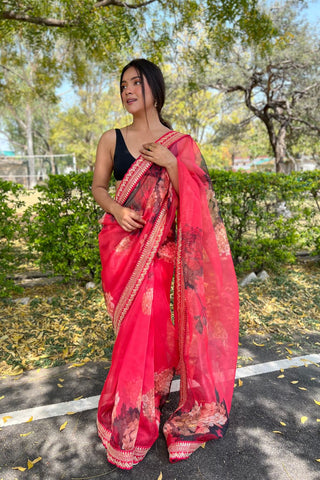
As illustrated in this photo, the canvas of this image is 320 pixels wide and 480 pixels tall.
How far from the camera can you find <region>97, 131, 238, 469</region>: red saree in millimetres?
2053

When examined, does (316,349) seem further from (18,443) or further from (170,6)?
(170,6)

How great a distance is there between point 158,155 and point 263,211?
3.44m

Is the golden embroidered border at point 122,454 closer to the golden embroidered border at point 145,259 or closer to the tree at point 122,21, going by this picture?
the golden embroidered border at point 145,259

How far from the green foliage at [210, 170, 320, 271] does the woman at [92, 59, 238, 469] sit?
112 inches

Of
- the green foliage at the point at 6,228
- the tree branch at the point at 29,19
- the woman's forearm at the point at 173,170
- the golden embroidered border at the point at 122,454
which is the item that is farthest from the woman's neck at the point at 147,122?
the tree branch at the point at 29,19

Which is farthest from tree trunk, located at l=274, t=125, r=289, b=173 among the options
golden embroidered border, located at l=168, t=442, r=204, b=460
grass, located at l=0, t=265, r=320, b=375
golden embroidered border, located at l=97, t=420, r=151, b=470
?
golden embroidered border, located at l=97, t=420, r=151, b=470

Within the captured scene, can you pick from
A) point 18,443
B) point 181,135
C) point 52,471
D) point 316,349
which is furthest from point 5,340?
point 316,349

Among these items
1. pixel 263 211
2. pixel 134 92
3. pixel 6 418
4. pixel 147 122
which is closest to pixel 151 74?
pixel 134 92

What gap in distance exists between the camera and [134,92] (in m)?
2.12

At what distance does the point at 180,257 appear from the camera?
2.18 meters

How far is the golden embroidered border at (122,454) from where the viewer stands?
1.99 m

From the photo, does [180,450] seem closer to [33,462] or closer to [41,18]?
[33,462]

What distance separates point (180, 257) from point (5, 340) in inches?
95.0

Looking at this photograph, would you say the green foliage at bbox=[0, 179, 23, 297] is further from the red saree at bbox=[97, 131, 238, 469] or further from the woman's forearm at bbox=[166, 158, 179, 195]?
the woman's forearm at bbox=[166, 158, 179, 195]
